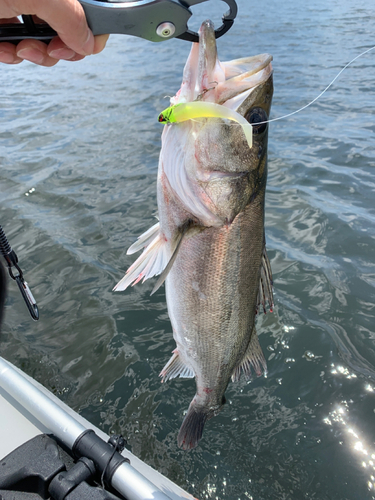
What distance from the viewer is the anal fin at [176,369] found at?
2.33 m

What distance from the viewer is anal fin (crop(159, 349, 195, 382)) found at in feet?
7.64

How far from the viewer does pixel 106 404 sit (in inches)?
122

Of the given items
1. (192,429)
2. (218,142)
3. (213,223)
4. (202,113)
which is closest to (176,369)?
(192,429)

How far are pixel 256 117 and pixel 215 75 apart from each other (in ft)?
0.88

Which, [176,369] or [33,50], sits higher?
[33,50]

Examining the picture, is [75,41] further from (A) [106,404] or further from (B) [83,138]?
(B) [83,138]

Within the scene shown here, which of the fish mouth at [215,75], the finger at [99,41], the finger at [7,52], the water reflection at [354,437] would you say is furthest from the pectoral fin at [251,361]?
the finger at [7,52]

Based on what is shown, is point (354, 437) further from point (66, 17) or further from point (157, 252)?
point (66, 17)

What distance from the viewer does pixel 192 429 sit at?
7.73 feet

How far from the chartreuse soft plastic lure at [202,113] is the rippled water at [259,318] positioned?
2258 mm

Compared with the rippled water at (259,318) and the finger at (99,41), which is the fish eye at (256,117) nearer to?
the finger at (99,41)

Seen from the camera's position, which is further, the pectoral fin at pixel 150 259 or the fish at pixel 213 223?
the pectoral fin at pixel 150 259

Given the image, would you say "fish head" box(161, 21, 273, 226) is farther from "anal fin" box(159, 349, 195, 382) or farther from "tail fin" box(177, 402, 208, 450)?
"tail fin" box(177, 402, 208, 450)

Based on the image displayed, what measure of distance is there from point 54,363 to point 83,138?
5.22 m
